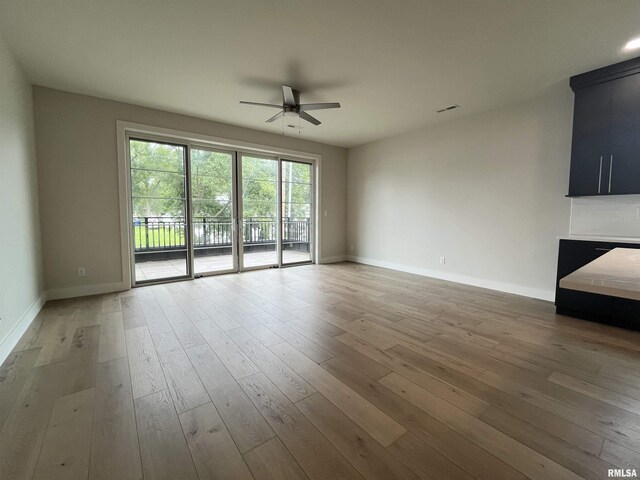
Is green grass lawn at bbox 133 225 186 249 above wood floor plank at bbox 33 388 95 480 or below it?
above

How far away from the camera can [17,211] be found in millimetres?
2701

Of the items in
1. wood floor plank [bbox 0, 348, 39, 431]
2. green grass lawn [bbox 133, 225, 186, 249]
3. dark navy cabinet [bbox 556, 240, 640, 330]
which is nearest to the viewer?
wood floor plank [bbox 0, 348, 39, 431]

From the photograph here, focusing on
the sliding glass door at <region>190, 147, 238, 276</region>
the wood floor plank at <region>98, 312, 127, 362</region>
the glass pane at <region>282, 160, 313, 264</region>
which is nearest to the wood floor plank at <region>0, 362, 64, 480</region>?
the wood floor plank at <region>98, 312, 127, 362</region>

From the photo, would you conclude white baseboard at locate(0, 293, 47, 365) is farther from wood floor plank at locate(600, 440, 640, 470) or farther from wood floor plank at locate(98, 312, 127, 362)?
wood floor plank at locate(600, 440, 640, 470)

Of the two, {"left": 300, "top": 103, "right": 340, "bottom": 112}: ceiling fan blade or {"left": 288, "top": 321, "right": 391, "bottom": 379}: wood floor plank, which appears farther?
{"left": 300, "top": 103, "right": 340, "bottom": 112}: ceiling fan blade

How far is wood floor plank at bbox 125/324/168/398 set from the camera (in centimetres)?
180

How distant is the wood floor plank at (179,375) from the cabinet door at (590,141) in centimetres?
433

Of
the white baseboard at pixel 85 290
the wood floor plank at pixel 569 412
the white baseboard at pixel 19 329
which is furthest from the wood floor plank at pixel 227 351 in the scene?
the white baseboard at pixel 85 290

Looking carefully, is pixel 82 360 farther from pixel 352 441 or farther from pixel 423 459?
pixel 423 459

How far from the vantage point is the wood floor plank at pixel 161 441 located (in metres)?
1.21

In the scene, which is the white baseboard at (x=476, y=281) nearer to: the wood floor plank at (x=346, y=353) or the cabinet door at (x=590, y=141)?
the cabinet door at (x=590, y=141)

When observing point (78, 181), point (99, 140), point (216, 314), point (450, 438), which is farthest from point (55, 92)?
point (450, 438)

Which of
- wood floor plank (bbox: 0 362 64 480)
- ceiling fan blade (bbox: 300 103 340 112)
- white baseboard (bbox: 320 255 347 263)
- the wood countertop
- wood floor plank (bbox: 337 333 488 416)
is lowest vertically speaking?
wood floor plank (bbox: 0 362 64 480)

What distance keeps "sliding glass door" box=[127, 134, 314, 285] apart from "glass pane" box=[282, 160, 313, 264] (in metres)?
0.02
